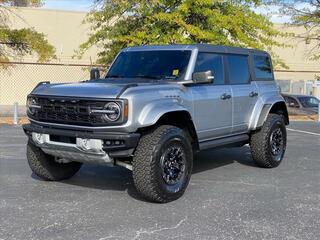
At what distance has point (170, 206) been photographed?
5.62 metres

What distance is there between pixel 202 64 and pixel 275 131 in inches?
82.7

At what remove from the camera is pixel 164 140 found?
18.5 feet

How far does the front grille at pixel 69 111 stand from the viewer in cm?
546

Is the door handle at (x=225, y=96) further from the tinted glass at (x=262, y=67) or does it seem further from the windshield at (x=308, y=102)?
the windshield at (x=308, y=102)

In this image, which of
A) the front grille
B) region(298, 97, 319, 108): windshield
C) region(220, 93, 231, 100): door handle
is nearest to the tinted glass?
region(220, 93, 231, 100): door handle

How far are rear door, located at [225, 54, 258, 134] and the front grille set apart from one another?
97.2 inches

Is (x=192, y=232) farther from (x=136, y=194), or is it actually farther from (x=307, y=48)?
(x=307, y=48)

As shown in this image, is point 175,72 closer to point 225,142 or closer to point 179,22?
point 225,142

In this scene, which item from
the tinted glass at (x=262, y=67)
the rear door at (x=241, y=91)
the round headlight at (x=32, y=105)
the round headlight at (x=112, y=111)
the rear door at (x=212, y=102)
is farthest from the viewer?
the tinted glass at (x=262, y=67)

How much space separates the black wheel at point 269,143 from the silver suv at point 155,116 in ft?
0.06

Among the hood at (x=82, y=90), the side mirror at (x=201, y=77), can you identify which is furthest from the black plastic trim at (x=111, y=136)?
the side mirror at (x=201, y=77)

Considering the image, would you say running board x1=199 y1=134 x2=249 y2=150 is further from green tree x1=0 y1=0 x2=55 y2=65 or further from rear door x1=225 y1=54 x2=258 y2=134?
green tree x1=0 y1=0 x2=55 y2=65

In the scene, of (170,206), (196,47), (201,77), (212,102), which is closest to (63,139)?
(170,206)

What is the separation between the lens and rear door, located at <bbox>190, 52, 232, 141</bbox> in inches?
252
